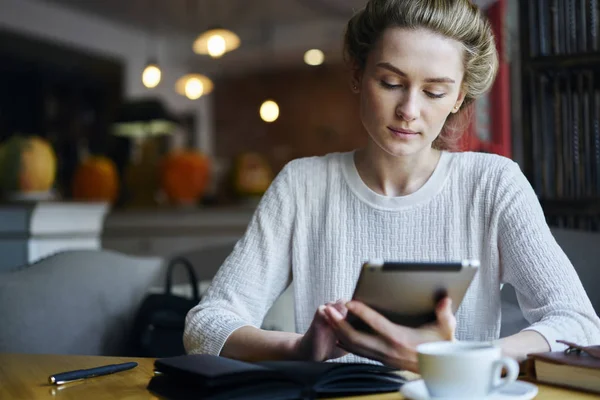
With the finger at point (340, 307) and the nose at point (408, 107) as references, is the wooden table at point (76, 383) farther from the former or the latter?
the nose at point (408, 107)

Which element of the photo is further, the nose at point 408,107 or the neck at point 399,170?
the neck at point 399,170

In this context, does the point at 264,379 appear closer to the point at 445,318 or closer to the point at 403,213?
the point at 445,318

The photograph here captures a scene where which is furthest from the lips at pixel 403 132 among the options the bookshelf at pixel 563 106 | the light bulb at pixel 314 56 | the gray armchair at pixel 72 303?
the light bulb at pixel 314 56

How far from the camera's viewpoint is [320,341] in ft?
3.83

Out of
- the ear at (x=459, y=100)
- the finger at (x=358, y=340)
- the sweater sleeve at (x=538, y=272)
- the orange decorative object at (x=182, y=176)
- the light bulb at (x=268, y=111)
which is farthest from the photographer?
the light bulb at (x=268, y=111)

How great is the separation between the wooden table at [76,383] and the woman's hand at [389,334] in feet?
0.25

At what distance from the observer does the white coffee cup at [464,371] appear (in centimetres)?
82

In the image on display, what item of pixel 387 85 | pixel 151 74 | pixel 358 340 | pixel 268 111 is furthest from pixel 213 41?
pixel 358 340

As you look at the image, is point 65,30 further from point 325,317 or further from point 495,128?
point 325,317

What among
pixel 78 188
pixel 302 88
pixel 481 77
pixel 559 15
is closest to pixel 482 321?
pixel 481 77

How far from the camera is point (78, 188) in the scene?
3469 millimetres

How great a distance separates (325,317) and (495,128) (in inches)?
107

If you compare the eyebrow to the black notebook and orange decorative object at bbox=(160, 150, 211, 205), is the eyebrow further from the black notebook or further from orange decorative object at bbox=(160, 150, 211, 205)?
orange decorative object at bbox=(160, 150, 211, 205)

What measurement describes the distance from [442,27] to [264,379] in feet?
2.65
